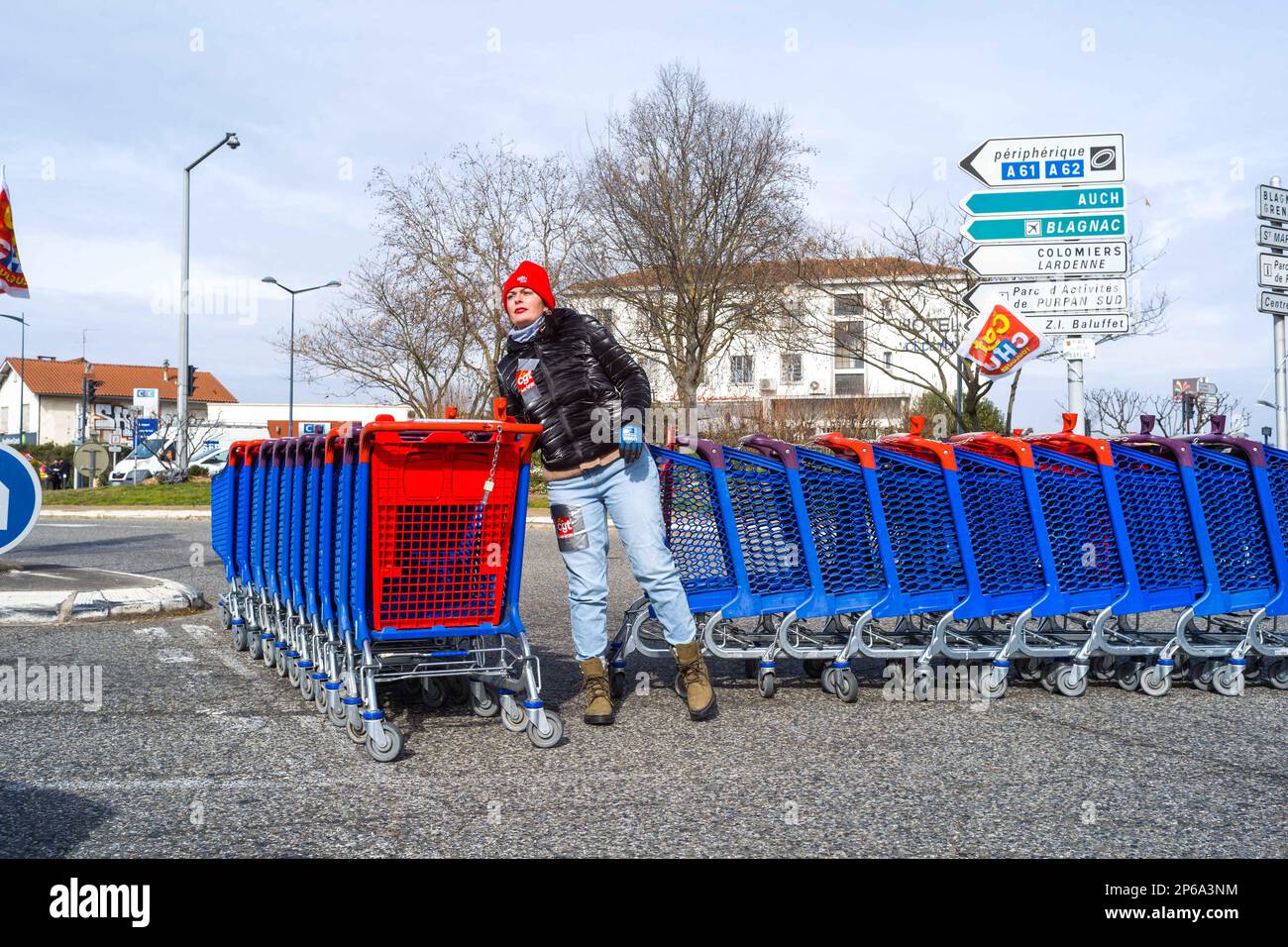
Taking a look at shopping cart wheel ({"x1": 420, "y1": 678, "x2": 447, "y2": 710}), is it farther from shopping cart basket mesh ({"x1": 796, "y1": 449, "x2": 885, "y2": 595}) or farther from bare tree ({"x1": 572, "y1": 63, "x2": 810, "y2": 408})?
bare tree ({"x1": 572, "y1": 63, "x2": 810, "y2": 408})

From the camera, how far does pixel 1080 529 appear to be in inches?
234

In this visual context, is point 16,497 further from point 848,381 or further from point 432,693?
point 848,381

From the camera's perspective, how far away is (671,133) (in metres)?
28.5

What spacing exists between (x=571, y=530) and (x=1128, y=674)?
3071mm

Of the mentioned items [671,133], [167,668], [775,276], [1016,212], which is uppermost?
[671,133]

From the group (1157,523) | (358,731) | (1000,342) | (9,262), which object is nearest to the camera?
(358,731)

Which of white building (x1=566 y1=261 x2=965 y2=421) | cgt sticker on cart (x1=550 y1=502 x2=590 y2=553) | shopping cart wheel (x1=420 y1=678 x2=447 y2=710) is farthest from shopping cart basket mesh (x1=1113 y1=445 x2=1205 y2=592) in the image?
white building (x1=566 y1=261 x2=965 y2=421)

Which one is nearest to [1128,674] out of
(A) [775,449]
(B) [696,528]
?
(A) [775,449]

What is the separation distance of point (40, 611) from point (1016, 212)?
8.04 metres

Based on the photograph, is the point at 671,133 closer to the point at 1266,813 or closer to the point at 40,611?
the point at 40,611

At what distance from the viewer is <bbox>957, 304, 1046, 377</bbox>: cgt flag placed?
31.4 ft
